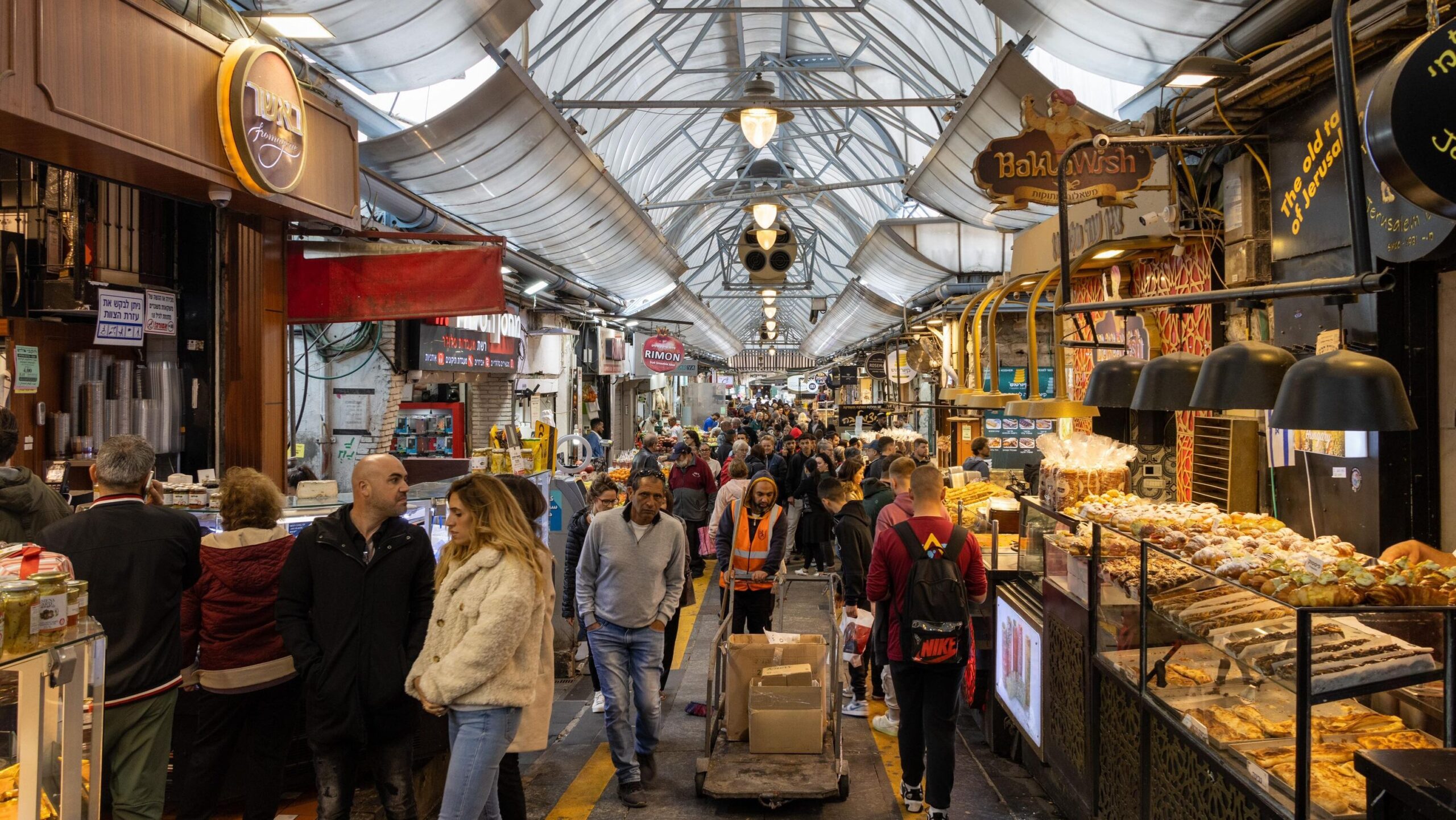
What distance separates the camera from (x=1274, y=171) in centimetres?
564

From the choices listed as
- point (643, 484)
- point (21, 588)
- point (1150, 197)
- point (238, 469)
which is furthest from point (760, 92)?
point (21, 588)

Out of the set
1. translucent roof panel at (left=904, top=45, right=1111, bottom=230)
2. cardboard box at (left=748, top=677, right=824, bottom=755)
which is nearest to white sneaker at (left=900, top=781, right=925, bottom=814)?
cardboard box at (left=748, top=677, right=824, bottom=755)

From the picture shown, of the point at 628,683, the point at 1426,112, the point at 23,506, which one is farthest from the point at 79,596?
the point at 1426,112

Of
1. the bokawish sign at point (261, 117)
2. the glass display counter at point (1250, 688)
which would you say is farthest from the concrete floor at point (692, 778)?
the bokawish sign at point (261, 117)

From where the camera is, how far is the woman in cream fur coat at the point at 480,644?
11.2ft

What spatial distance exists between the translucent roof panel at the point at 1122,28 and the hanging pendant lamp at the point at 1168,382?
7.43 ft

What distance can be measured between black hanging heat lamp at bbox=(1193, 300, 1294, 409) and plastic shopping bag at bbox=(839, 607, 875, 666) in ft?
12.0

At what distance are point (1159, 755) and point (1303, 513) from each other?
277 cm

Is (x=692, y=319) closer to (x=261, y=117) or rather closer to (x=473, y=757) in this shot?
(x=261, y=117)

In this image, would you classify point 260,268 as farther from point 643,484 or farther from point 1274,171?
point 1274,171

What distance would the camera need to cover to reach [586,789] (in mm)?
5133

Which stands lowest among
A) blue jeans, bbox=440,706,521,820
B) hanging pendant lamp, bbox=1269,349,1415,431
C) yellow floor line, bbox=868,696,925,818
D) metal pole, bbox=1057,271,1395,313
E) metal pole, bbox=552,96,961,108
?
yellow floor line, bbox=868,696,925,818

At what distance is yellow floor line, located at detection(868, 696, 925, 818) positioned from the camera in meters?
4.96

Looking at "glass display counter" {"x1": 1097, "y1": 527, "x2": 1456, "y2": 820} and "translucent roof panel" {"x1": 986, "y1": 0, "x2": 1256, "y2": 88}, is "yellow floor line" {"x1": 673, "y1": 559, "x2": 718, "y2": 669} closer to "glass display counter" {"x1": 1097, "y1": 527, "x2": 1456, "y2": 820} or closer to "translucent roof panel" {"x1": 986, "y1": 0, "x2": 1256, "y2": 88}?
"glass display counter" {"x1": 1097, "y1": 527, "x2": 1456, "y2": 820}
